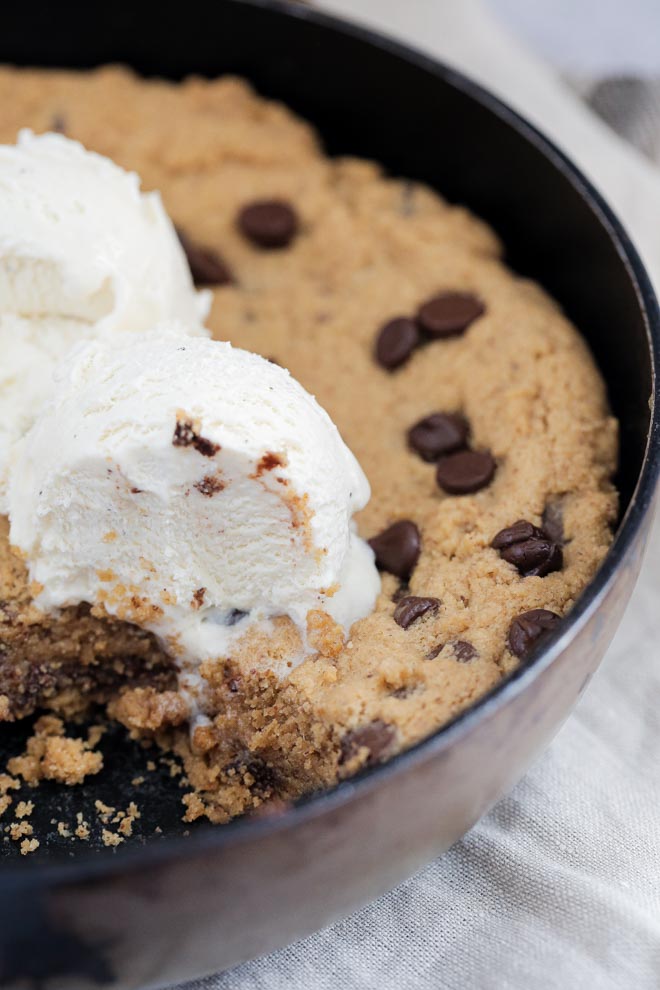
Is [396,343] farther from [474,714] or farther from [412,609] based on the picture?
[474,714]

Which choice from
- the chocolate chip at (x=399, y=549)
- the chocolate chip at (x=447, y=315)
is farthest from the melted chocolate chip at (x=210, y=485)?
the chocolate chip at (x=447, y=315)

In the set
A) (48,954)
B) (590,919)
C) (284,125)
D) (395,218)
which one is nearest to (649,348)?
(395,218)

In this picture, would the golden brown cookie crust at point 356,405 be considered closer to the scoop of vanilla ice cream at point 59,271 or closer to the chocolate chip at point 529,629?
the chocolate chip at point 529,629

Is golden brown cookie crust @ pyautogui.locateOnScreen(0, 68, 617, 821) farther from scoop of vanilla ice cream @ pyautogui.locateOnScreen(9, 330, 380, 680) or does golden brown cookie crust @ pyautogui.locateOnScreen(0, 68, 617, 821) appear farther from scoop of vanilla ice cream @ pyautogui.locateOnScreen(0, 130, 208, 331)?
scoop of vanilla ice cream @ pyautogui.locateOnScreen(0, 130, 208, 331)

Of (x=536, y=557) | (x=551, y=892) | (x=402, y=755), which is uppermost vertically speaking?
(x=536, y=557)

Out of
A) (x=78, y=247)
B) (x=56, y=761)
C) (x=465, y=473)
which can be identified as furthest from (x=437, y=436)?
(x=56, y=761)

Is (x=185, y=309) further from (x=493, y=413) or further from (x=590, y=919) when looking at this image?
(x=590, y=919)
